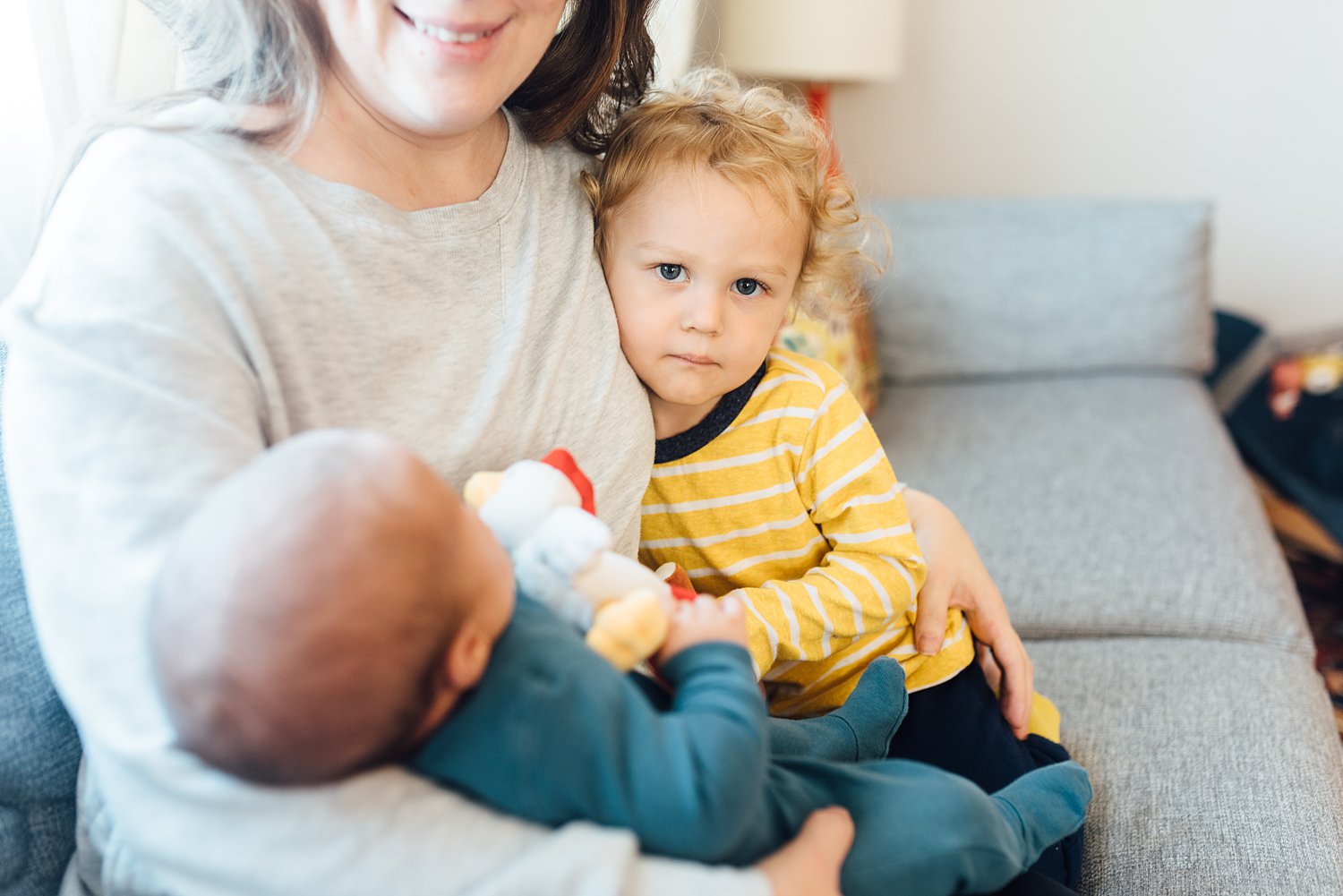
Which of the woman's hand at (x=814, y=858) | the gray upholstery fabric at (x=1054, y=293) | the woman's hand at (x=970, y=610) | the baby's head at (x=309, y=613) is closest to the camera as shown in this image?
the baby's head at (x=309, y=613)

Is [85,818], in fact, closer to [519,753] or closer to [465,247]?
[519,753]

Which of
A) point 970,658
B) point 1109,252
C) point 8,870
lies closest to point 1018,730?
point 970,658

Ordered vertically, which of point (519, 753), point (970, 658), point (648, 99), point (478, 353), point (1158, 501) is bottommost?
point (1158, 501)

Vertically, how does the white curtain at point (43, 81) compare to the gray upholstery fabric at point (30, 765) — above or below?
above

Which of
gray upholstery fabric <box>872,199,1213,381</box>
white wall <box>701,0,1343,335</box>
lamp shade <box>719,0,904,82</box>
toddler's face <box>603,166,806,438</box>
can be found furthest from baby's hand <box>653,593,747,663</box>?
white wall <box>701,0,1343,335</box>

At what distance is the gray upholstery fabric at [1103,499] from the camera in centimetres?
174

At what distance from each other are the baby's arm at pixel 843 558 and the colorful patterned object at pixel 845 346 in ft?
2.70

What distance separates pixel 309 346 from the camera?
88 centimetres

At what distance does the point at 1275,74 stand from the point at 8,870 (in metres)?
3.67

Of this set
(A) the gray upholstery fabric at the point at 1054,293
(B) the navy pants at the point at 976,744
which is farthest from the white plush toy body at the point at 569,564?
(A) the gray upholstery fabric at the point at 1054,293

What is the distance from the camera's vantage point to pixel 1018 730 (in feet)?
4.19

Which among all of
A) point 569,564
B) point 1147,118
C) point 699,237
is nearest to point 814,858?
point 569,564

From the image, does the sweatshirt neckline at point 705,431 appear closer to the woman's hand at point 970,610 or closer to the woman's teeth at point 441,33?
the woman's hand at point 970,610

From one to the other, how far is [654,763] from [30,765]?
573 millimetres
